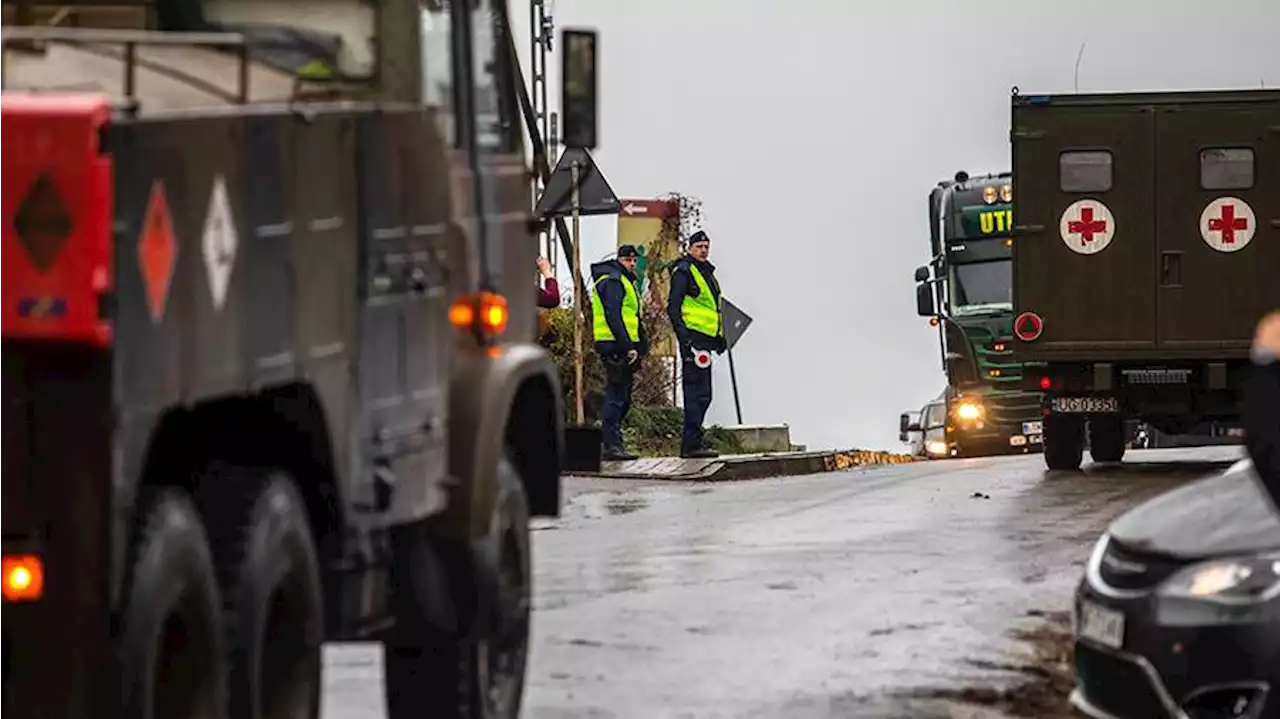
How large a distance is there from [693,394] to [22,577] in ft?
65.0

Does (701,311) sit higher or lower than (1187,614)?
lower

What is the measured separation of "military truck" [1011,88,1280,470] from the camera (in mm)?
24281

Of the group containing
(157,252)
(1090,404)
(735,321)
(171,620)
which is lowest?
(1090,404)

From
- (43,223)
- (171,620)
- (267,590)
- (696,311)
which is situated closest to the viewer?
(43,223)

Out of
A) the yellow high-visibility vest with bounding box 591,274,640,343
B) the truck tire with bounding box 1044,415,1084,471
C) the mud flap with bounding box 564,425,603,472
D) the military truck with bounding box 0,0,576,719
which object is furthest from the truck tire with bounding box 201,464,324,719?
the truck tire with bounding box 1044,415,1084,471

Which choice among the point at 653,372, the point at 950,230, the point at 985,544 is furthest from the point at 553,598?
the point at 950,230

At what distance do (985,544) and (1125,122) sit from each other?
8.01 m

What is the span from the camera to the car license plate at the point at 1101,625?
860 centimetres

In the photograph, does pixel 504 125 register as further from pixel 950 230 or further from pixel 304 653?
pixel 950 230

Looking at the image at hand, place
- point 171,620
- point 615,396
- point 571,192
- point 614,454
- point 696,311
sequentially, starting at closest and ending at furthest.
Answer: point 171,620, point 571,192, point 696,311, point 615,396, point 614,454

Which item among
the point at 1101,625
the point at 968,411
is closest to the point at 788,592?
the point at 1101,625

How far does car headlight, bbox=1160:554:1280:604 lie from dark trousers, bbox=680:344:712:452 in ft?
55.5

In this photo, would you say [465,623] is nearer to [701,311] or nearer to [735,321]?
[701,311]

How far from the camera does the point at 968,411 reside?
34.8 m
